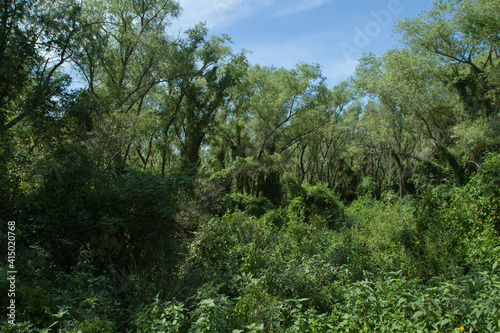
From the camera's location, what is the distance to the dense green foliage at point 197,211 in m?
3.96

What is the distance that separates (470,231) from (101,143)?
30.7 ft

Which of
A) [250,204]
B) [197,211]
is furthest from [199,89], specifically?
[197,211]

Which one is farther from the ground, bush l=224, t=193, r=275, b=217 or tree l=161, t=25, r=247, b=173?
tree l=161, t=25, r=247, b=173

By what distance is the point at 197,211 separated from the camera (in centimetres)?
788

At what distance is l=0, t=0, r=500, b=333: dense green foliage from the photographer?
3.96 m

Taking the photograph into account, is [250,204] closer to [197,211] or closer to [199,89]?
[199,89]

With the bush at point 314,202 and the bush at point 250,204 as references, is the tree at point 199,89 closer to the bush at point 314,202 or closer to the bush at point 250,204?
the bush at point 250,204

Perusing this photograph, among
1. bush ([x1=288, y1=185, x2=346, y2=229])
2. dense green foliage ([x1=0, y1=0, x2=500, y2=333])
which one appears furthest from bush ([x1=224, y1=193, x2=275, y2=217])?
bush ([x1=288, y1=185, x2=346, y2=229])

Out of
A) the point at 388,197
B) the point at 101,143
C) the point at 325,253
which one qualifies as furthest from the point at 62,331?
the point at 388,197

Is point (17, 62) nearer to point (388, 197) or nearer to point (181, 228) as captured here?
point (181, 228)

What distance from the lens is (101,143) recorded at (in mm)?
8992

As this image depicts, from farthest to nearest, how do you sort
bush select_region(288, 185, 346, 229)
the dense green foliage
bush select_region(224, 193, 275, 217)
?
1. bush select_region(224, 193, 275, 217)
2. bush select_region(288, 185, 346, 229)
3. the dense green foliage

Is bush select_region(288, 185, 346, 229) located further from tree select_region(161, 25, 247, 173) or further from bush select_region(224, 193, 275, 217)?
tree select_region(161, 25, 247, 173)

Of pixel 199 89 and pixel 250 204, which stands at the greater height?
pixel 199 89
